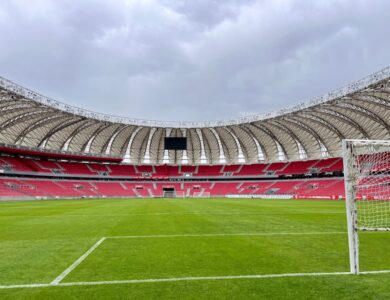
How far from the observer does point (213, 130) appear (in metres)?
71.9

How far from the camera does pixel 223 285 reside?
5695 millimetres

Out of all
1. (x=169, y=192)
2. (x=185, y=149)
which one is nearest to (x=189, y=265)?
(x=185, y=149)

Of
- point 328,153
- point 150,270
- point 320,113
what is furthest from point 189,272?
point 328,153

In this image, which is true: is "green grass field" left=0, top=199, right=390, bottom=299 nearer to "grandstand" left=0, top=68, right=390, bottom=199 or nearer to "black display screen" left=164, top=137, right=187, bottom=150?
"grandstand" left=0, top=68, right=390, bottom=199

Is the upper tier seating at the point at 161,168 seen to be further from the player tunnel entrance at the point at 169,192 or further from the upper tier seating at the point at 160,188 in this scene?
the player tunnel entrance at the point at 169,192

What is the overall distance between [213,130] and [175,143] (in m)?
10.3

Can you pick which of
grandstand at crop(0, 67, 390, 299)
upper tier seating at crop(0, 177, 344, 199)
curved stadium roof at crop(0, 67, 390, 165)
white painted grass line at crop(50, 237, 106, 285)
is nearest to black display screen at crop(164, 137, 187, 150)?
grandstand at crop(0, 67, 390, 299)

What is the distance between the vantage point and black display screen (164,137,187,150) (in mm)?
76188

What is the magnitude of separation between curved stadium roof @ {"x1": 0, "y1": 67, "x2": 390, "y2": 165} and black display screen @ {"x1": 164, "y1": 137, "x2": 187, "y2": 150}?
1255 mm

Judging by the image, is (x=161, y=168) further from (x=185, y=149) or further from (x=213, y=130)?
(x=213, y=130)

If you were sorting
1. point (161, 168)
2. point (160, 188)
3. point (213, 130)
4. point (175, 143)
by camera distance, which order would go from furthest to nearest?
point (161, 168), point (160, 188), point (175, 143), point (213, 130)

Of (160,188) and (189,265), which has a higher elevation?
(160,188)

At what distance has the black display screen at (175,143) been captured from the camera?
7619 centimetres

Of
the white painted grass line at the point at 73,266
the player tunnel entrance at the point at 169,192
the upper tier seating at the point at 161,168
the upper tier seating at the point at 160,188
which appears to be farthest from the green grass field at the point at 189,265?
Answer: the player tunnel entrance at the point at 169,192
